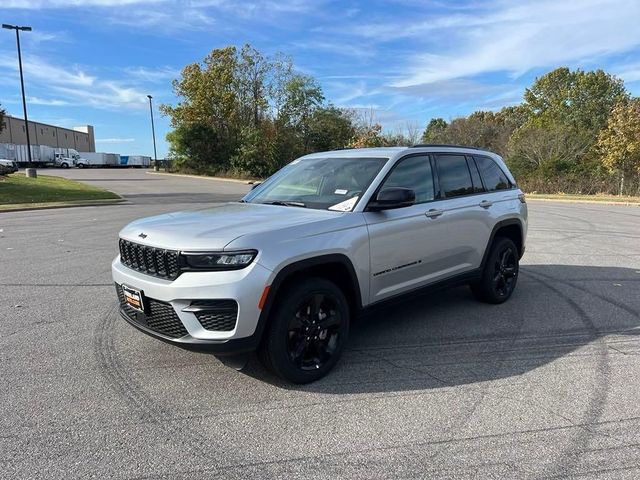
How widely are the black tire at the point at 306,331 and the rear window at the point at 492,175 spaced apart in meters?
2.90

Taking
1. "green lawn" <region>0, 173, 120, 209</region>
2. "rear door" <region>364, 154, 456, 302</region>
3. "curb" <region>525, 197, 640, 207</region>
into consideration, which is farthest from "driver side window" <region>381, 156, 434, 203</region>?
"curb" <region>525, 197, 640, 207</region>

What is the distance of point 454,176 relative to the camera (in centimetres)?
545

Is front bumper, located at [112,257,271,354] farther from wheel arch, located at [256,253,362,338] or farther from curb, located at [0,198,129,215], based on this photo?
curb, located at [0,198,129,215]

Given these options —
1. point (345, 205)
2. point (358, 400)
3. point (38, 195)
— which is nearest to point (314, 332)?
point (358, 400)

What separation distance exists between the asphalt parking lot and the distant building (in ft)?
282

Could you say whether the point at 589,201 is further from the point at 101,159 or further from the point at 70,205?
the point at 101,159

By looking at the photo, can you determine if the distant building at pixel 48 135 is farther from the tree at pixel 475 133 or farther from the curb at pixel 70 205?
the curb at pixel 70 205

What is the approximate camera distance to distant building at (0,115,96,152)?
86.1 m

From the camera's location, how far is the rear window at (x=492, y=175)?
235 inches

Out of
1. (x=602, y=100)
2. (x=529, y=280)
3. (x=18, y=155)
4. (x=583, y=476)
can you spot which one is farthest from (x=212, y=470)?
(x=18, y=155)

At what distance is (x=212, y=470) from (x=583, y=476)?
6.74 feet

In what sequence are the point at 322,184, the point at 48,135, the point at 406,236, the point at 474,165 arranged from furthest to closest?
1. the point at 48,135
2. the point at 474,165
3. the point at 322,184
4. the point at 406,236

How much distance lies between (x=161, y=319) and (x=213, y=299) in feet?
1.83

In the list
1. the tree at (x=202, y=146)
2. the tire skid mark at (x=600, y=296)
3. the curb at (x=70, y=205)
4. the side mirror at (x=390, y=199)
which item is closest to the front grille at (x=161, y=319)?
the side mirror at (x=390, y=199)
